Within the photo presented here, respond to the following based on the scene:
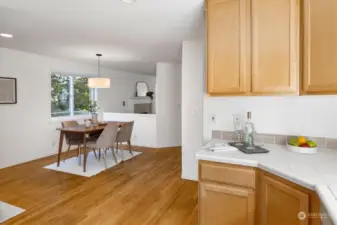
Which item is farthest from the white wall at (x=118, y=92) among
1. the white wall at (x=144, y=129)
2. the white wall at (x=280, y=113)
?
the white wall at (x=280, y=113)

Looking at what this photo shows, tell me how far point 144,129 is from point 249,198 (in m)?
4.58

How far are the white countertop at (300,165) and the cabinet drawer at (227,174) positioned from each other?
41mm

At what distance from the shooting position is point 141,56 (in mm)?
4758

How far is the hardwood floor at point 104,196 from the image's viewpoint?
2383 millimetres

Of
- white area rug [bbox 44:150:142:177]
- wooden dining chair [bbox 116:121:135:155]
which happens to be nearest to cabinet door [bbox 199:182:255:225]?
white area rug [bbox 44:150:142:177]

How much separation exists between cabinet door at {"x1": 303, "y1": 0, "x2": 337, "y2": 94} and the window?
4582mm

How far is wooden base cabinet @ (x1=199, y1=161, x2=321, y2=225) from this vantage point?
4.16ft

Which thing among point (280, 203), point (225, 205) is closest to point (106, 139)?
point (225, 205)

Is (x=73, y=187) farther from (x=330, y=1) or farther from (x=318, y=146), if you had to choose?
(x=330, y=1)

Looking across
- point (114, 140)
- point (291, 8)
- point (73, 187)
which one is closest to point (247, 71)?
point (291, 8)

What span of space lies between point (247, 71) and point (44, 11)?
213 cm

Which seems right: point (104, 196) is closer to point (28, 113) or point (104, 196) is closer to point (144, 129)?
point (28, 113)

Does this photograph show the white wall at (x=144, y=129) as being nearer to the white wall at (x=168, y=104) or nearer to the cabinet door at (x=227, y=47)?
the white wall at (x=168, y=104)

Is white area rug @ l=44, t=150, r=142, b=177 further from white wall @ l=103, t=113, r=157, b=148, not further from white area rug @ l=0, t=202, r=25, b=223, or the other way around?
white area rug @ l=0, t=202, r=25, b=223
